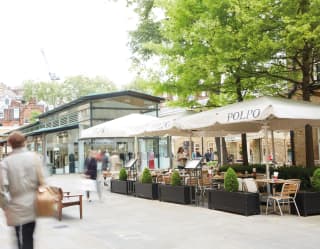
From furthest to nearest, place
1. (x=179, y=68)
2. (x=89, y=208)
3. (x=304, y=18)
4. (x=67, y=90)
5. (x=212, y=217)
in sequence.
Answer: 1. (x=67, y=90)
2. (x=179, y=68)
3. (x=89, y=208)
4. (x=304, y=18)
5. (x=212, y=217)

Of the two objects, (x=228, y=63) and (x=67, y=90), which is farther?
(x=67, y=90)

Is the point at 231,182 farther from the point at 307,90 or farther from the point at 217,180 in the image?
the point at 307,90

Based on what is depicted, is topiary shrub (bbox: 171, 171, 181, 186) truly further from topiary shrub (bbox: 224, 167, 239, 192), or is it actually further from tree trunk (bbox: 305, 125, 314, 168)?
tree trunk (bbox: 305, 125, 314, 168)

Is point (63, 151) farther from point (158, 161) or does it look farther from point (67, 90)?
point (67, 90)

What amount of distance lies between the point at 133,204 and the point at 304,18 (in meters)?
7.08

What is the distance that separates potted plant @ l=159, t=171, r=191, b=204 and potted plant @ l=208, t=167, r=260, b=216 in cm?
117

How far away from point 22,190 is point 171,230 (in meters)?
4.22

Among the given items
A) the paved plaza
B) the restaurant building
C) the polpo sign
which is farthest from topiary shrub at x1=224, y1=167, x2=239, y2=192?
the restaurant building

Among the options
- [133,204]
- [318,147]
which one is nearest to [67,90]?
[318,147]

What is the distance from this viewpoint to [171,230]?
8625 millimetres

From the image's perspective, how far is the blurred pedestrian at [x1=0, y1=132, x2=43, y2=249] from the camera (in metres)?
5.01

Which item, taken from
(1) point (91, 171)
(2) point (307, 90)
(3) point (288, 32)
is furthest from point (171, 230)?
(2) point (307, 90)

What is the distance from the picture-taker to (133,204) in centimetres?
1304

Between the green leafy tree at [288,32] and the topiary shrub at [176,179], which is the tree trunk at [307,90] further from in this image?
the topiary shrub at [176,179]
